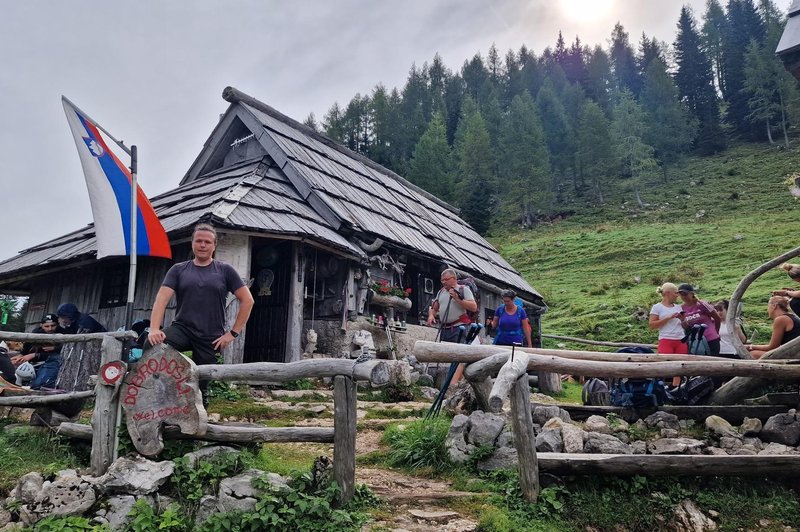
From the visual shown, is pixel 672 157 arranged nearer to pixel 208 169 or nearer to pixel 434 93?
pixel 434 93

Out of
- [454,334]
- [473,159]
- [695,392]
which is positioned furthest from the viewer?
[473,159]

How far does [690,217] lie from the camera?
37062 mm

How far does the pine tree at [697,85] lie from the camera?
2176 inches

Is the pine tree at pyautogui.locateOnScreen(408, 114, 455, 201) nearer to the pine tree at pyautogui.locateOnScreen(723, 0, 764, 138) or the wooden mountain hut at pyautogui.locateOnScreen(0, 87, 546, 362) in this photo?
the wooden mountain hut at pyautogui.locateOnScreen(0, 87, 546, 362)

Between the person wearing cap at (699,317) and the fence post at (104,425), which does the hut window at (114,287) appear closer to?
the fence post at (104,425)

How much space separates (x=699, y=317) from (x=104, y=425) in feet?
23.1

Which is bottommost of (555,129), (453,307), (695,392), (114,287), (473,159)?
(695,392)

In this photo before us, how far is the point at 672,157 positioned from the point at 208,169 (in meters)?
48.8

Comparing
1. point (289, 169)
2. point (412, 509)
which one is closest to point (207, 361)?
point (412, 509)

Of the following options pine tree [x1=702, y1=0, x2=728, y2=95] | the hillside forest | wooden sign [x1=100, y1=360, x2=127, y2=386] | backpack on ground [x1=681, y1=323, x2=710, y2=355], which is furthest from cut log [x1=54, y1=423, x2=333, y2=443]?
pine tree [x1=702, y1=0, x2=728, y2=95]

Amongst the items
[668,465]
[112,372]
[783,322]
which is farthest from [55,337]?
[783,322]

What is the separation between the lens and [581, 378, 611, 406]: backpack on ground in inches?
285

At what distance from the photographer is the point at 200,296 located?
15.1 feet

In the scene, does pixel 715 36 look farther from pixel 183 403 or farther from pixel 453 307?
pixel 183 403
